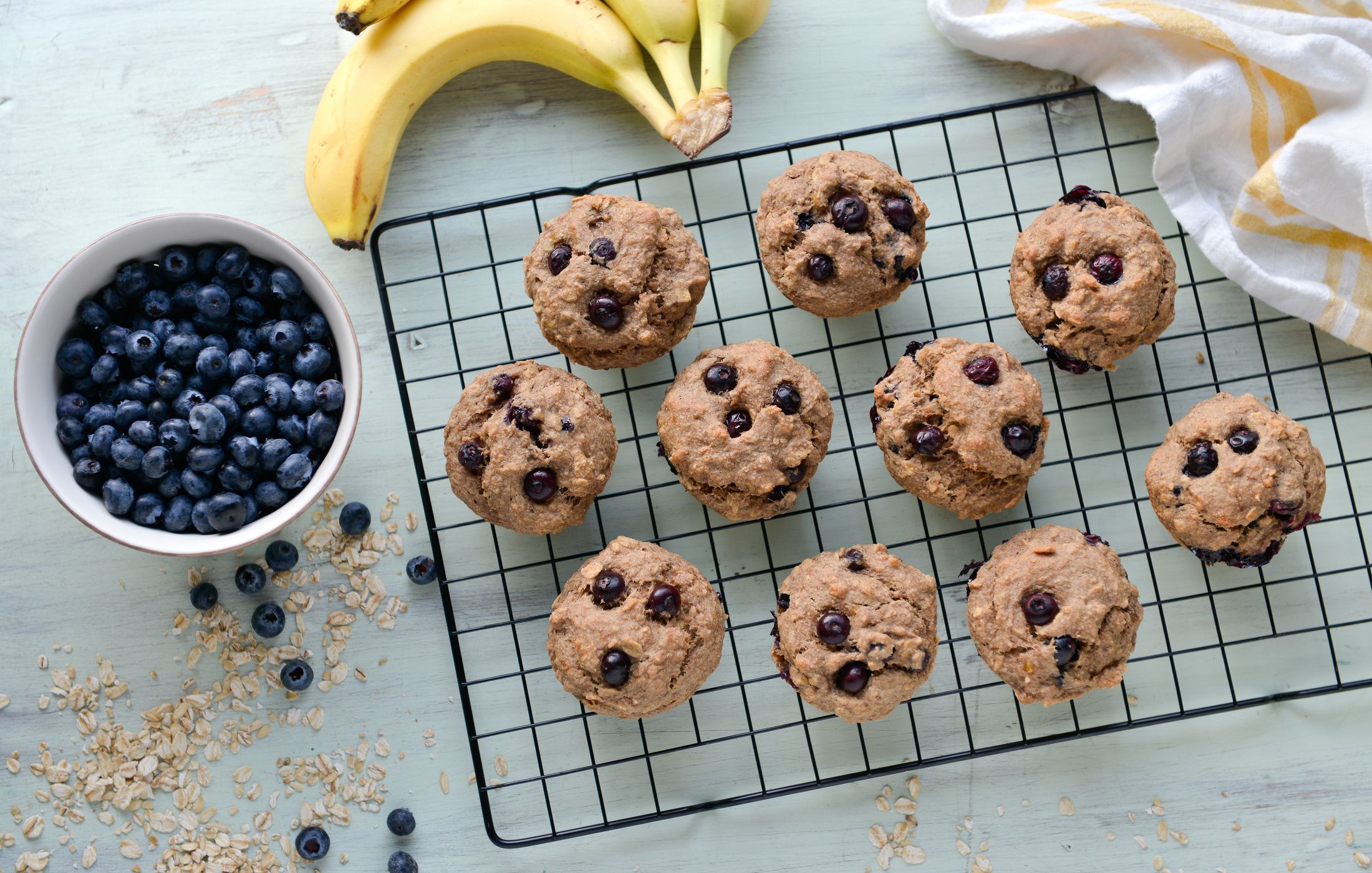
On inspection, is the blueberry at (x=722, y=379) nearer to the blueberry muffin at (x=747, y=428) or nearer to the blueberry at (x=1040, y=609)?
the blueberry muffin at (x=747, y=428)

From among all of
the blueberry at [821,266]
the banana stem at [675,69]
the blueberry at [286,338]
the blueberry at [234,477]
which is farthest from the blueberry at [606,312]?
the blueberry at [234,477]

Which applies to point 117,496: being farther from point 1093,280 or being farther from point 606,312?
point 1093,280

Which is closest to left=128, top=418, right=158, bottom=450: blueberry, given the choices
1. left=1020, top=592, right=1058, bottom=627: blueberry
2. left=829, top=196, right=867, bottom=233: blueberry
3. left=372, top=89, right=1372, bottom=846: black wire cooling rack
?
left=372, top=89, right=1372, bottom=846: black wire cooling rack

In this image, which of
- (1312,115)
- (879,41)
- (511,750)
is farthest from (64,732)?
(1312,115)

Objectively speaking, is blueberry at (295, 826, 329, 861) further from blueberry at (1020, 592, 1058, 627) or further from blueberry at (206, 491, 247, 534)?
blueberry at (1020, 592, 1058, 627)

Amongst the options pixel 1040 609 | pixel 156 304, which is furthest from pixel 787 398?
pixel 156 304
